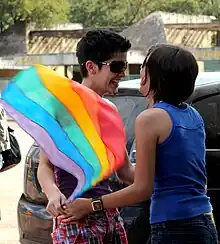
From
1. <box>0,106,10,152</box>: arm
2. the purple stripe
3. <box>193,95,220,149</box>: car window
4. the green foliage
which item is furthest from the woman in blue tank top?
the green foliage

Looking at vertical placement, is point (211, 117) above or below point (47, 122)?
below

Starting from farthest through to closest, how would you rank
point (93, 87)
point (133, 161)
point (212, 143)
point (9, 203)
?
point (9, 203) → point (212, 143) → point (133, 161) → point (93, 87)

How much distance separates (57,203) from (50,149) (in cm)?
23

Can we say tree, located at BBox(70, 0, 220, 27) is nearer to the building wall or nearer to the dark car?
the building wall

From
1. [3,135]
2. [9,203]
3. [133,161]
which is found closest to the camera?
[133,161]

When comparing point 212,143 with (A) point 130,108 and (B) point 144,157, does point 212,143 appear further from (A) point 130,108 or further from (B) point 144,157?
(B) point 144,157

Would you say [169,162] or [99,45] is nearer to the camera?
[169,162]

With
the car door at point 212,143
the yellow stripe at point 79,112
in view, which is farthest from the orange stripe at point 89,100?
the car door at point 212,143

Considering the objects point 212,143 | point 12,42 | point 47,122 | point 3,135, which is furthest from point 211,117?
point 12,42

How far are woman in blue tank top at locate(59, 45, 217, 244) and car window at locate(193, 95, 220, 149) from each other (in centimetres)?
183

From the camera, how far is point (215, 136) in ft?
15.8

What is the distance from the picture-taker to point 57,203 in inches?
117

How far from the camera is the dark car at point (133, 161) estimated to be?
4.41 meters

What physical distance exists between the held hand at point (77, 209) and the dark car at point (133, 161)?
55.4 inches
